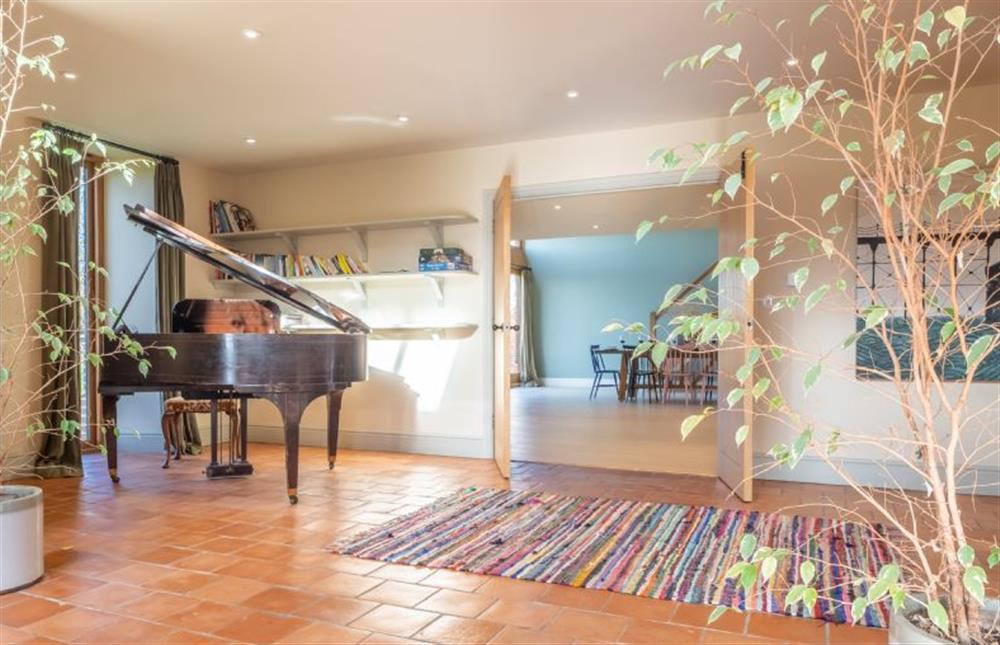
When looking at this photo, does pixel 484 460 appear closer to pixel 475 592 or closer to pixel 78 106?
pixel 475 592

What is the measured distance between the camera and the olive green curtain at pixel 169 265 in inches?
192

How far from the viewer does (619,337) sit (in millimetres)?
11141

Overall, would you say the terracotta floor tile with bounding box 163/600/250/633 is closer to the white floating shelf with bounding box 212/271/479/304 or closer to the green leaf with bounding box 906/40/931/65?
the green leaf with bounding box 906/40/931/65

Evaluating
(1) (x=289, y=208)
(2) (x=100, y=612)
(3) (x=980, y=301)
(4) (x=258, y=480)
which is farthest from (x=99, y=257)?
(3) (x=980, y=301)

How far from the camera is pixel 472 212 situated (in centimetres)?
485

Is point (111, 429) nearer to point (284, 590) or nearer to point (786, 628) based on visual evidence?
point (284, 590)

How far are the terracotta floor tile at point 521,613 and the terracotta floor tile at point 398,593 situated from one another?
0.84ft

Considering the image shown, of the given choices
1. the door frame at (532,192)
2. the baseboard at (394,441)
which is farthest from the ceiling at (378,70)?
the baseboard at (394,441)

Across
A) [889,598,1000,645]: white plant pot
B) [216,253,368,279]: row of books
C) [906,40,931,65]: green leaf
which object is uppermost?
[216,253,368,279]: row of books

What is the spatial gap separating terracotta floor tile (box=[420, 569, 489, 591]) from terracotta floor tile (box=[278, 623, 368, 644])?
1.40 feet

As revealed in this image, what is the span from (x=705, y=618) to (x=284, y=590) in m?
1.42

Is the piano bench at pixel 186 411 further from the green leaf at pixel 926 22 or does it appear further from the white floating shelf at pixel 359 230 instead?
the green leaf at pixel 926 22

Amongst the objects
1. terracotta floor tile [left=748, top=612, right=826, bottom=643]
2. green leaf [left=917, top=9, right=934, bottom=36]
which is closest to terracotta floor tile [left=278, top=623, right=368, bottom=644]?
terracotta floor tile [left=748, top=612, right=826, bottom=643]

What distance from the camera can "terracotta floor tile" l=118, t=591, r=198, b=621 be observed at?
2.02 m
